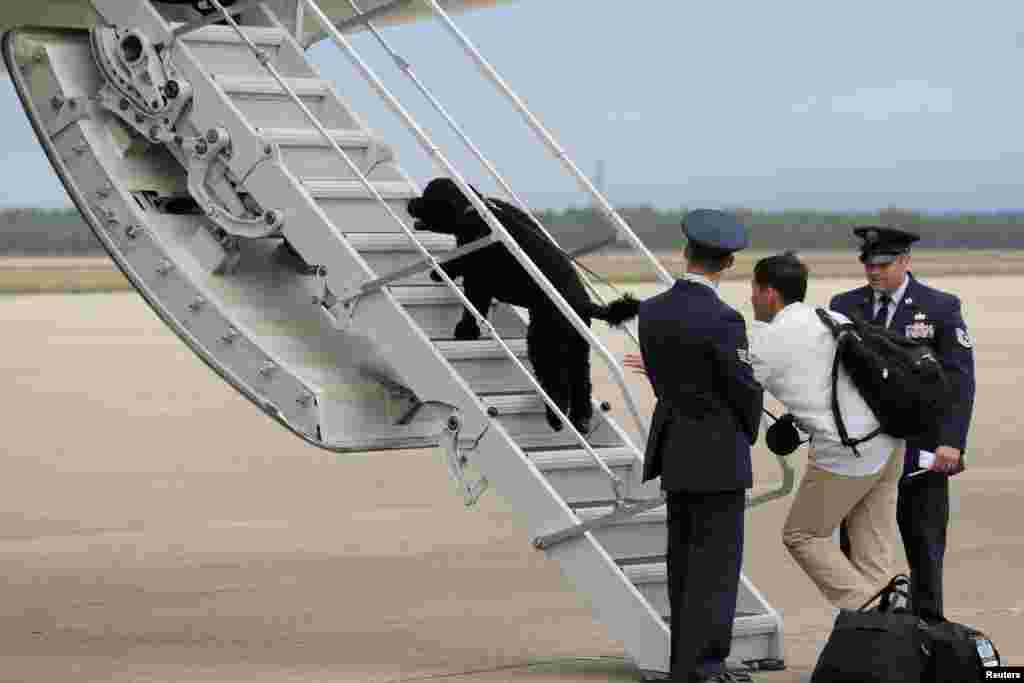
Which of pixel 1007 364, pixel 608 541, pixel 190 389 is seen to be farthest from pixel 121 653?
pixel 1007 364

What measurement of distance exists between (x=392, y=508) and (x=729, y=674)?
7604mm

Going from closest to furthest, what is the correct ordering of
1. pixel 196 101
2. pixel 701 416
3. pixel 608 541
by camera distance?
pixel 701 416 → pixel 608 541 → pixel 196 101

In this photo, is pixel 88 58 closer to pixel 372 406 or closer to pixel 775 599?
pixel 372 406

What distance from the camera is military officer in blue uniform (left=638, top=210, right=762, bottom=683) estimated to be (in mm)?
8625

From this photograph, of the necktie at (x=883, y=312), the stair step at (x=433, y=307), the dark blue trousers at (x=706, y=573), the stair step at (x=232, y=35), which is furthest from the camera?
the stair step at (x=232, y=35)

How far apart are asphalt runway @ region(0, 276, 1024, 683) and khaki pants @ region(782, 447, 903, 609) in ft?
2.15

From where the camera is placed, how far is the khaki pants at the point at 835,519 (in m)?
8.91

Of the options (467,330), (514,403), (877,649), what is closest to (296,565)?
(467,330)

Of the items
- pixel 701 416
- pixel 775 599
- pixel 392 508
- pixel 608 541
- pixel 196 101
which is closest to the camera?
pixel 701 416

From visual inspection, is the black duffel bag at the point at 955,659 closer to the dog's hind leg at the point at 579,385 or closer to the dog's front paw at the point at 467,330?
the dog's hind leg at the point at 579,385

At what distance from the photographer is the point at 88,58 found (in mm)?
10805

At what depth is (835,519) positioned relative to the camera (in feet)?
29.3

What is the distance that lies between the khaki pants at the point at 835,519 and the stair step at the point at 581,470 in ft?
3.48

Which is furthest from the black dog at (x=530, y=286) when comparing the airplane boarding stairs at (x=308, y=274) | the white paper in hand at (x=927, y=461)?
the white paper in hand at (x=927, y=461)
